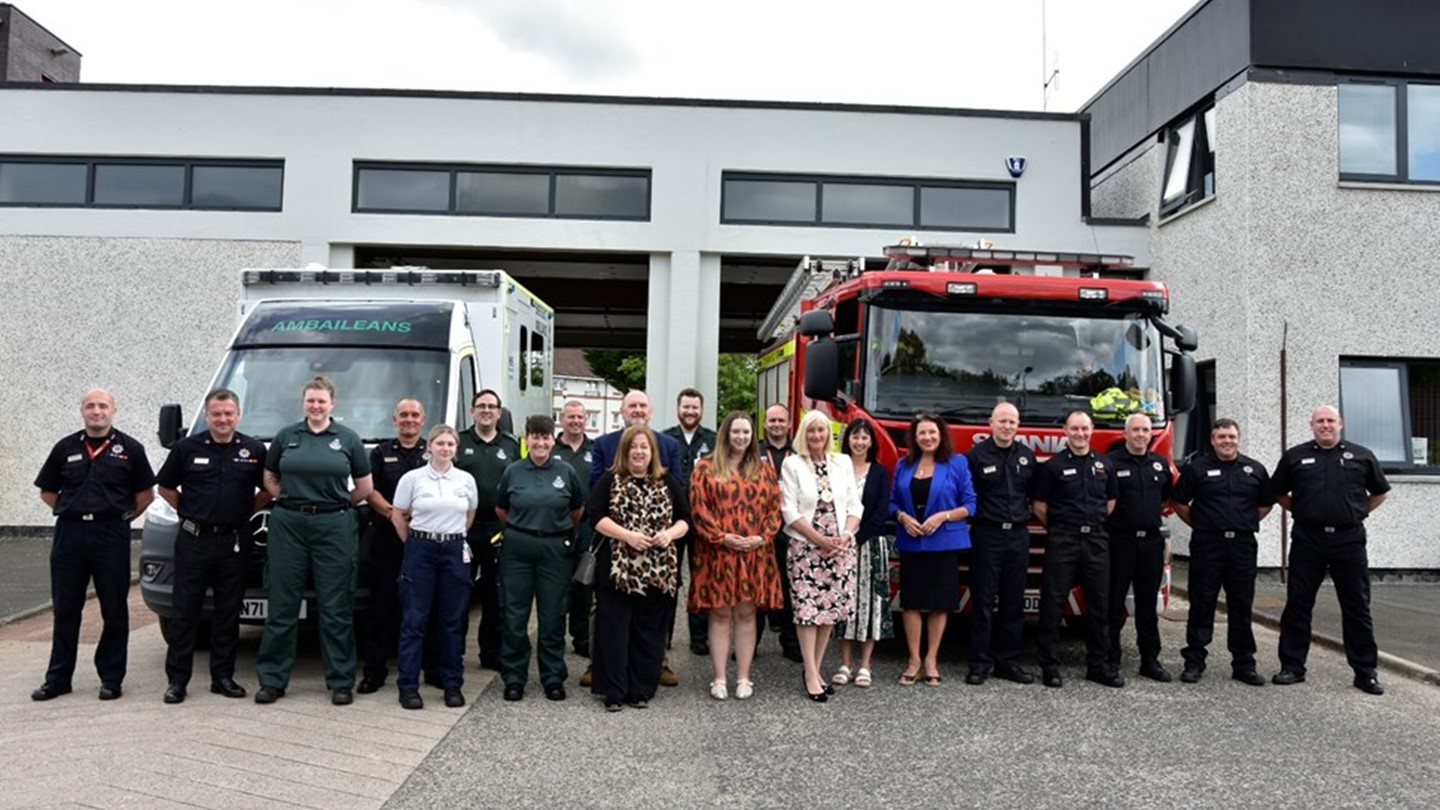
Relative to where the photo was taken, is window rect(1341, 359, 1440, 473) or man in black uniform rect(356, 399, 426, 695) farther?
window rect(1341, 359, 1440, 473)

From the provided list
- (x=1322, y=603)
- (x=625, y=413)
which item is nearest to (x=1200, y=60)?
(x=1322, y=603)

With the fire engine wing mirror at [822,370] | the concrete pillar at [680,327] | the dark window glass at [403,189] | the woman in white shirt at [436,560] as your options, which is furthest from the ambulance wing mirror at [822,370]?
the dark window glass at [403,189]

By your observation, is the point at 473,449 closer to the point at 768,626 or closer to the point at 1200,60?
the point at 768,626

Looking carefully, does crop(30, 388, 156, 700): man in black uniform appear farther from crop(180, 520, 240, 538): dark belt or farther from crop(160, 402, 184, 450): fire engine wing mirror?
crop(160, 402, 184, 450): fire engine wing mirror

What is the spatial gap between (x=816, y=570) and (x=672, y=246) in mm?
8438

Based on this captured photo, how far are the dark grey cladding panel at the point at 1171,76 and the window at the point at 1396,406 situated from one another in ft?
12.6

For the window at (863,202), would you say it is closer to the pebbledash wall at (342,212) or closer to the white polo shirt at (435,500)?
the pebbledash wall at (342,212)

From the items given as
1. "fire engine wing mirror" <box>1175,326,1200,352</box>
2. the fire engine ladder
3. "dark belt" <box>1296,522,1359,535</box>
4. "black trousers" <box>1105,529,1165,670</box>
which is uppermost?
the fire engine ladder

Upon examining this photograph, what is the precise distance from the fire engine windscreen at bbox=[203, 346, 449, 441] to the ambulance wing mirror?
106 inches

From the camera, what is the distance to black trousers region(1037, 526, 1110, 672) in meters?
7.36

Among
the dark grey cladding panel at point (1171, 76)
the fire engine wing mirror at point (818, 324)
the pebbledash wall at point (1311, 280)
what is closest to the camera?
the fire engine wing mirror at point (818, 324)

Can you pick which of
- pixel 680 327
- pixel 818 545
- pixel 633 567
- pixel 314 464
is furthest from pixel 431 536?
pixel 680 327

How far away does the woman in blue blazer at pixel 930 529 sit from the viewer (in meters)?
7.22

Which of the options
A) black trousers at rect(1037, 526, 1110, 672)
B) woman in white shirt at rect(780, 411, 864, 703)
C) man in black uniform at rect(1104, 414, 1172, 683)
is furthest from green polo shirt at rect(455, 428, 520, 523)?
man in black uniform at rect(1104, 414, 1172, 683)
